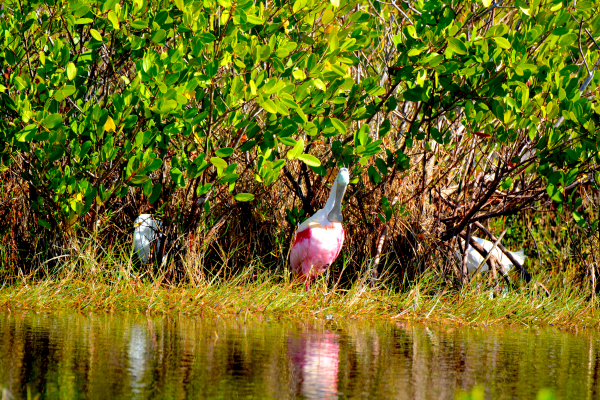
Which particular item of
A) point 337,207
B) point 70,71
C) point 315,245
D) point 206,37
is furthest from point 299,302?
point 70,71

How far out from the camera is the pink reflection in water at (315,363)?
2.91m

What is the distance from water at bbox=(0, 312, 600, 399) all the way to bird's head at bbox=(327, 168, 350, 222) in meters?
1.25

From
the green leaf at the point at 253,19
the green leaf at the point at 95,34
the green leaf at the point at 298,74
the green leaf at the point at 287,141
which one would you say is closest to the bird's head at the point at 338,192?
the green leaf at the point at 287,141

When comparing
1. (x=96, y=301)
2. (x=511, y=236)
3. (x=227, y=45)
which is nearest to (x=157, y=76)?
(x=227, y=45)

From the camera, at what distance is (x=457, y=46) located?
5.06 metres

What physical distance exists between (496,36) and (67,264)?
12.1 ft

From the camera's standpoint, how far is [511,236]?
899 cm

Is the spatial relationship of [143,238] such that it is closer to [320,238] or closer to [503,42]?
[320,238]

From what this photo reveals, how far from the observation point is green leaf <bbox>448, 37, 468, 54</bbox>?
5051mm

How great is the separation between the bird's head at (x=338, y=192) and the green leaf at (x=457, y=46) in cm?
134

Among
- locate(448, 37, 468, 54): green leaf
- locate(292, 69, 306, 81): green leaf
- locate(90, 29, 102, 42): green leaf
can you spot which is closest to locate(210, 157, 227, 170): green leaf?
locate(292, 69, 306, 81): green leaf

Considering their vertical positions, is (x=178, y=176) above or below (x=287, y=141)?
below

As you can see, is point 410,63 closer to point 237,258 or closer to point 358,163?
point 358,163

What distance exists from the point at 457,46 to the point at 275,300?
89.3 inches
